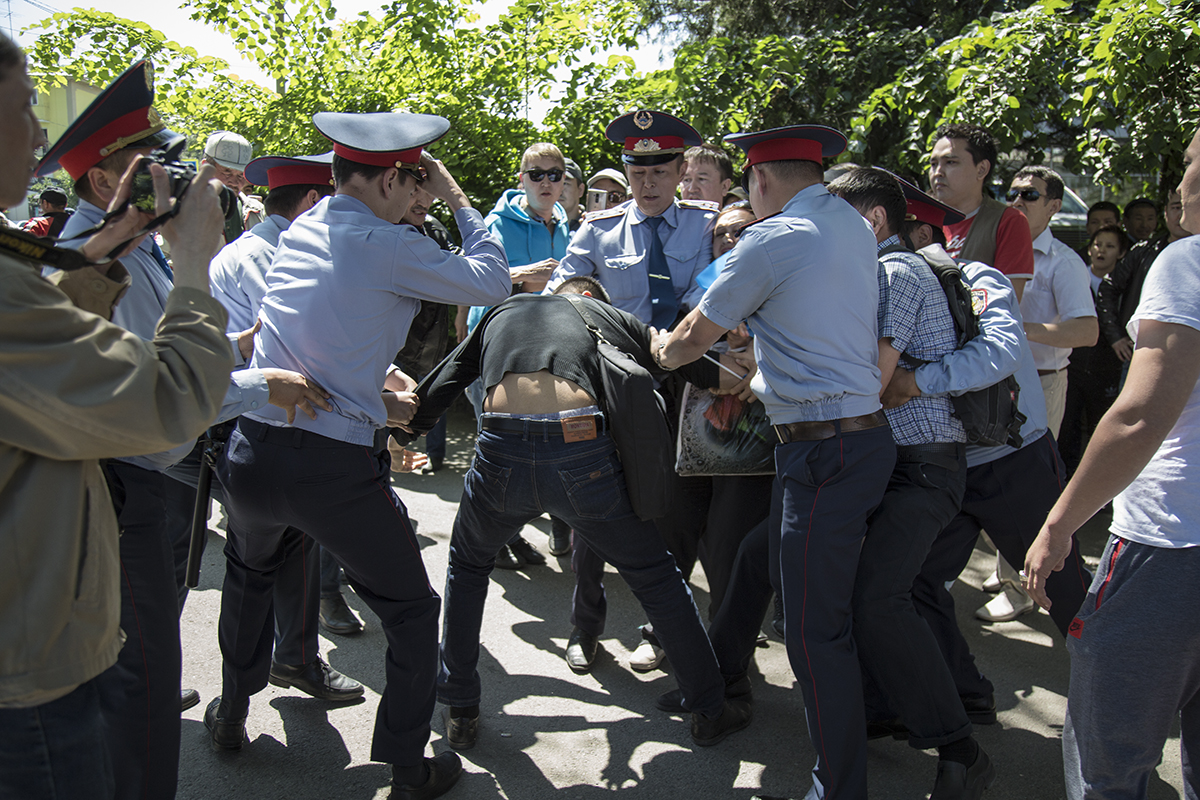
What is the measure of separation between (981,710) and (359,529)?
249 centimetres

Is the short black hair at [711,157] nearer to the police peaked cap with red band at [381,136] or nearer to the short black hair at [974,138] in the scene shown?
the short black hair at [974,138]

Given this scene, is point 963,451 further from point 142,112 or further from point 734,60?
point 734,60

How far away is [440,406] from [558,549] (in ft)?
6.89

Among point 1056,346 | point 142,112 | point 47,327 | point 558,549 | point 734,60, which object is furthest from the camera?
point 734,60

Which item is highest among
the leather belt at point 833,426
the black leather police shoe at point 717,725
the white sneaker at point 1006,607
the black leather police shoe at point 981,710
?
the leather belt at point 833,426

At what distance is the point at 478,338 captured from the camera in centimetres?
333

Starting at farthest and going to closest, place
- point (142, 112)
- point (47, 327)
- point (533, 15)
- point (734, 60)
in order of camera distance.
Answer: point (533, 15) < point (734, 60) < point (142, 112) < point (47, 327)

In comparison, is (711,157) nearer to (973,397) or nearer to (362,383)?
(973,397)

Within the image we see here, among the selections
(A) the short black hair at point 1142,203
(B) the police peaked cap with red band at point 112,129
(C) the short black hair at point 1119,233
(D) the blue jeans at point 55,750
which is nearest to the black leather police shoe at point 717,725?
(D) the blue jeans at point 55,750

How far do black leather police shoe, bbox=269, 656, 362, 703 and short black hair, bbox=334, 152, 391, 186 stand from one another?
194 centimetres

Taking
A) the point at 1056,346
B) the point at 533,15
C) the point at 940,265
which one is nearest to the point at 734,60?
the point at 533,15

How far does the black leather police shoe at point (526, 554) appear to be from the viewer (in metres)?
5.16

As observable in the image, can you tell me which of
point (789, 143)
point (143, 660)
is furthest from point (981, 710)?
point (143, 660)

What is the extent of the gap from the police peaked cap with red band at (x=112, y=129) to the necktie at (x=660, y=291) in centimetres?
249
